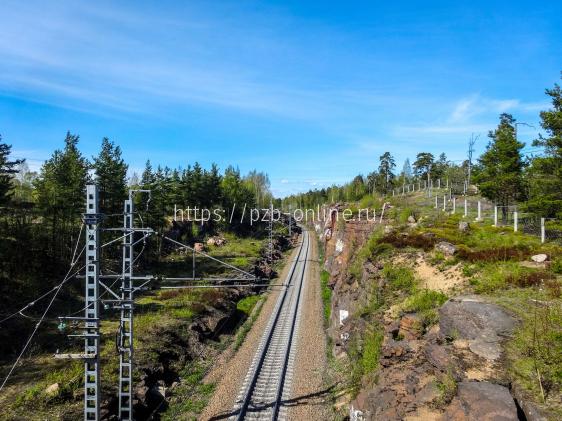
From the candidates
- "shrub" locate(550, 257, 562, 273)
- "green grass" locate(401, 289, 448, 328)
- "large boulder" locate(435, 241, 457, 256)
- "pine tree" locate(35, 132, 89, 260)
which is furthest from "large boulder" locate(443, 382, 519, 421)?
"pine tree" locate(35, 132, 89, 260)

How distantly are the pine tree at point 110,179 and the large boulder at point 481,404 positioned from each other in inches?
1502

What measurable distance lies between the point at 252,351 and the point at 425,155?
3613 inches

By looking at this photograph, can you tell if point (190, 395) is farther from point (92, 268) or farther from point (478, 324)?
point (478, 324)

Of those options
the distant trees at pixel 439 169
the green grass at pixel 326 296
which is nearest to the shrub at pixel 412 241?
the green grass at pixel 326 296

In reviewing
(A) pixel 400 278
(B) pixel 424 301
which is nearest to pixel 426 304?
(B) pixel 424 301

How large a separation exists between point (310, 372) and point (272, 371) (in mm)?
2091

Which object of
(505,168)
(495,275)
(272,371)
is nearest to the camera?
(495,275)

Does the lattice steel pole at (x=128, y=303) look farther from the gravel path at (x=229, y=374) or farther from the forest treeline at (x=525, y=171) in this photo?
the forest treeline at (x=525, y=171)

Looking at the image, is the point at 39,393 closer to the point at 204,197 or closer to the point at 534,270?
the point at 534,270

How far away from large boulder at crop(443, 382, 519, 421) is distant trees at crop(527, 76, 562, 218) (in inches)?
691

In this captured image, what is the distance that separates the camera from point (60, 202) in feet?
122

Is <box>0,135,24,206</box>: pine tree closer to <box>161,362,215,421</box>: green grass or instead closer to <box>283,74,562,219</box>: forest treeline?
<box>161,362,215,421</box>: green grass

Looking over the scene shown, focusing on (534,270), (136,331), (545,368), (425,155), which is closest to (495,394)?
(545,368)

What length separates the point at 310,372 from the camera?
69.3ft
